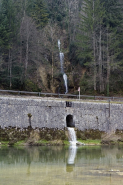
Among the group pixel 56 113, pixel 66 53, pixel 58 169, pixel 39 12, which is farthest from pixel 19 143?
pixel 39 12

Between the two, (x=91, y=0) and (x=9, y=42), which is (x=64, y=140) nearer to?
(x=9, y=42)

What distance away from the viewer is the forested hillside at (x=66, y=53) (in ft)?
151

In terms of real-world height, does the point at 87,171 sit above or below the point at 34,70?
below

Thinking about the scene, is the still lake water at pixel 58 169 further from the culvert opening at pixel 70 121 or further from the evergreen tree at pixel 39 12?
the evergreen tree at pixel 39 12

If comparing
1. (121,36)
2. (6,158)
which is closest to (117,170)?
(6,158)

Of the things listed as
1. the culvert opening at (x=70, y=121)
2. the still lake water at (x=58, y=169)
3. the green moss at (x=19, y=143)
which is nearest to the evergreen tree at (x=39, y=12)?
the culvert opening at (x=70, y=121)

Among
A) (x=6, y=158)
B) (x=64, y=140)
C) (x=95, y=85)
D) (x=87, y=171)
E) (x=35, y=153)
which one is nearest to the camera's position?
(x=87, y=171)

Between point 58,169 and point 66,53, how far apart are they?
39427 millimetres

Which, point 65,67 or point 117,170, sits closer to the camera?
point 117,170

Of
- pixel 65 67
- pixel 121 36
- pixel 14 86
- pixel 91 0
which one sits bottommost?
pixel 14 86

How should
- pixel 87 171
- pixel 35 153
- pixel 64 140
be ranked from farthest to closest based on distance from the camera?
1. pixel 64 140
2. pixel 35 153
3. pixel 87 171

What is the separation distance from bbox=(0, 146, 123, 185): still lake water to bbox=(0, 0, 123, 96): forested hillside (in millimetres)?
23502

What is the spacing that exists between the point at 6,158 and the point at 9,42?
90.2 feet

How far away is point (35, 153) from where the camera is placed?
24.5 metres
